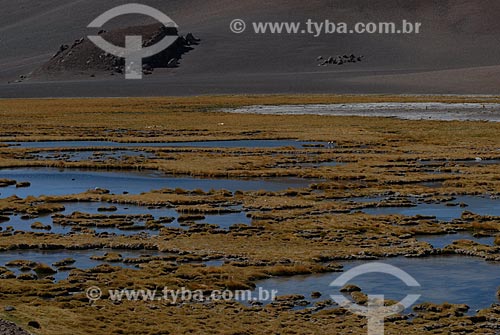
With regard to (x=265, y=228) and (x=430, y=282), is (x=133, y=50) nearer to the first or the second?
(x=265, y=228)

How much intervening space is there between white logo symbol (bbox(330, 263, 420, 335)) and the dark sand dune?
312 feet

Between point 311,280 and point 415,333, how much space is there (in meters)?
4.20

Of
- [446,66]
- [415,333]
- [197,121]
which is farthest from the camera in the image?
[446,66]

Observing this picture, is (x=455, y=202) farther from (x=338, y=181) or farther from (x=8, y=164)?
(x=8, y=164)

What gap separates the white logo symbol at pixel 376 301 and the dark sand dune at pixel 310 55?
95.0 m

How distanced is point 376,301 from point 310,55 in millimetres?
144471

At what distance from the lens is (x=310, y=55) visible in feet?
529

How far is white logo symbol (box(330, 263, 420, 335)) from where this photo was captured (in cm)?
Result: 1697

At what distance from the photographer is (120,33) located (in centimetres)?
17300

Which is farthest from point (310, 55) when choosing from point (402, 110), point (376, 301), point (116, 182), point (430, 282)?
point (376, 301)

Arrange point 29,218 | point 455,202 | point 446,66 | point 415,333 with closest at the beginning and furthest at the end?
point 415,333, point 29,218, point 455,202, point 446,66

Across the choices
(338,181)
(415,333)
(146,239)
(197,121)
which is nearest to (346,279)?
(415,333)

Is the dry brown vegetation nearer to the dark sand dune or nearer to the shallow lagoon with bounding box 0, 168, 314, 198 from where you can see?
the shallow lagoon with bounding box 0, 168, 314, 198

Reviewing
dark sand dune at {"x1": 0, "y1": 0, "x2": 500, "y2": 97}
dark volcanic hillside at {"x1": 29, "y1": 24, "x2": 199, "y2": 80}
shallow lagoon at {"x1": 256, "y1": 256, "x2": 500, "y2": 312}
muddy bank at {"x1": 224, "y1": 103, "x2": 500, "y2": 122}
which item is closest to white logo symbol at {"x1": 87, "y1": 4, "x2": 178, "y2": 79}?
dark volcanic hillside at {"x1": 29, "y1": 24, "x2": 199, "y2": 80}
